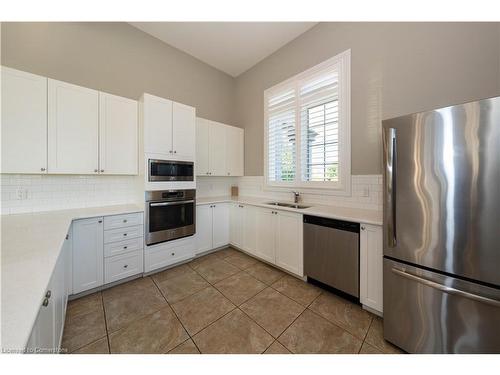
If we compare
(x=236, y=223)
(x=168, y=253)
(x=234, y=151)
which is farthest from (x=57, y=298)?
(x=234, y=151)

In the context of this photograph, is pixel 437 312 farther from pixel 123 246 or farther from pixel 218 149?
pixel 218 149

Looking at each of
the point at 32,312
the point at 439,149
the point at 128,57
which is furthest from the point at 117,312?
the point at 128,57

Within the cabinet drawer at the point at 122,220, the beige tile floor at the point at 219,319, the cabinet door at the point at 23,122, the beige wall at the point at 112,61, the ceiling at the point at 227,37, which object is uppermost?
the ceiling at the point at 227,37

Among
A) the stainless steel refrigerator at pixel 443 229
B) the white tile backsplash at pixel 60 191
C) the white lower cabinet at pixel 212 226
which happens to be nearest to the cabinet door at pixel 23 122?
the white tile backsplash at pixel 60 191

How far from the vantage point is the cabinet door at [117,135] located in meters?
2.35

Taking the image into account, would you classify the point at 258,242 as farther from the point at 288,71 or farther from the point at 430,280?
the point at 288,71

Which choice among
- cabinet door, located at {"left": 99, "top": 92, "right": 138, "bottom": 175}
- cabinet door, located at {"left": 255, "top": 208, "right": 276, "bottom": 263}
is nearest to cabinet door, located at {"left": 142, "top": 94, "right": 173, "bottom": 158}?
cabinet door, located at {"left": 99, "top": 92, "right": 138, "bottom": 175}

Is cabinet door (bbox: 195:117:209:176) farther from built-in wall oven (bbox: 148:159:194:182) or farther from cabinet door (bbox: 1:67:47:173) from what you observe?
cabinet door (bbox: 1:67:47:173)

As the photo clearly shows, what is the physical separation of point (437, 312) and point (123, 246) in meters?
2.96

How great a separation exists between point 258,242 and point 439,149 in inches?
89.6

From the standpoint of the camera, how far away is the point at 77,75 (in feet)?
7.90

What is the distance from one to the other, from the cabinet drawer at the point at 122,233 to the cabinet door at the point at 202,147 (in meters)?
1.28

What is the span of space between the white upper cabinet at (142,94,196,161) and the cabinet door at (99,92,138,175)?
0.27 metres

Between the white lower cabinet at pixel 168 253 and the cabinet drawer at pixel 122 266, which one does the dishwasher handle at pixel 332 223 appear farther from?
the cabinet drawer at pixel 122 266
